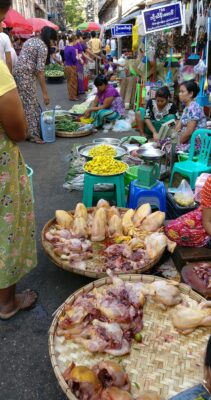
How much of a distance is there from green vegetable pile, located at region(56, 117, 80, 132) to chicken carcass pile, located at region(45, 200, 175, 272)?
4587 millimetres

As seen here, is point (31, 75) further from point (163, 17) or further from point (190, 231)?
point (190, 231)

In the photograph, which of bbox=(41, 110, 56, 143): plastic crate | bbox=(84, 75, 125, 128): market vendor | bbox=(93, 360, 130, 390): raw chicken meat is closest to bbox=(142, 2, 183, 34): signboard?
bbox=(84, 75, 125, 128): market vendor

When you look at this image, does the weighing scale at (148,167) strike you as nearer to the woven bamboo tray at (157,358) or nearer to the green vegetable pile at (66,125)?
the woven bamboo tray at (157,358)

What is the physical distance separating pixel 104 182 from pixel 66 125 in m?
4.45

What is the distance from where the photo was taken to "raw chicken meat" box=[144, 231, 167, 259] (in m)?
3.03

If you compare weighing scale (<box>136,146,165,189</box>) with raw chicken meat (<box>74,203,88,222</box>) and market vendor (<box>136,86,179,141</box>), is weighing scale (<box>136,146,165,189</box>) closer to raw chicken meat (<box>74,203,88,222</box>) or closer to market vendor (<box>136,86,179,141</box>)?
raw chicken meat (<box>74,203,88,222</box>)

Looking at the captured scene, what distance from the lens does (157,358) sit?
211cm

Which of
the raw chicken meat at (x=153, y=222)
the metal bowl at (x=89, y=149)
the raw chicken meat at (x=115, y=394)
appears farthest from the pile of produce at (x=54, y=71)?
the raw chicken meat at (x=115, y=394)

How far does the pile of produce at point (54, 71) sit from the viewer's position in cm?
1664

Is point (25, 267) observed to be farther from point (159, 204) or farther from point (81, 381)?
point (159, 204)

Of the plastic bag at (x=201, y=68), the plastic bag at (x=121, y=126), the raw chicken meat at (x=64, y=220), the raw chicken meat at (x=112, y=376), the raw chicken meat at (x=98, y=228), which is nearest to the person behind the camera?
the raw chicken meat at (x=112, y=376)

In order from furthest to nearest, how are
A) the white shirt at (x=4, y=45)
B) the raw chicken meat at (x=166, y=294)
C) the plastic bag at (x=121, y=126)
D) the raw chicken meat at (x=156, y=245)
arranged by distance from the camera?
the plastic bag at (x=121, y=126) → the white shirt at (x=4, y=45) → the raw chicken meat at (x=156, y=245) → the raw chicken meat at (x=166, y=294)

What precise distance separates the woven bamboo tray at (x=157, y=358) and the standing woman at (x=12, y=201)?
0.48 m

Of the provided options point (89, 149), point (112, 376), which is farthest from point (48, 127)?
point (112, 376)
